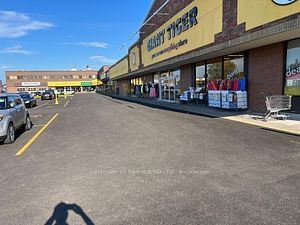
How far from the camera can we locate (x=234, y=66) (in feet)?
49.4

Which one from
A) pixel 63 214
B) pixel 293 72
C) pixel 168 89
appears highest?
pixel 293 72

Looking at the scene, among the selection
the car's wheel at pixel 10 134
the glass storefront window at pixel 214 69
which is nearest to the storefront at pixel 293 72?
the glass storefront window at pixel 214 69

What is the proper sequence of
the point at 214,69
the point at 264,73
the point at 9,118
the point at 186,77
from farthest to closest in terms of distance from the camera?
the point at 186,77 < the point at 214,69 < the point at 264,73 < the point at 9,118

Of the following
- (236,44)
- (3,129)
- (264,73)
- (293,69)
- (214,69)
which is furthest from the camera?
(214,69)

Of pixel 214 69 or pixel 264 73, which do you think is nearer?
pixel 264 73

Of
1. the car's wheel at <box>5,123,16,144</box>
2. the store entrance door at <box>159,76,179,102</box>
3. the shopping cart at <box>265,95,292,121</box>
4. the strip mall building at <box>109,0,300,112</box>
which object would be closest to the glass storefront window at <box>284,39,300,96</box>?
the strip mall building at <box>109,0,300,112</box>

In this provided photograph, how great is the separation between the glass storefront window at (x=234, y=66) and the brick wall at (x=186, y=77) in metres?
4.87

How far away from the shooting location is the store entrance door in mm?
24478

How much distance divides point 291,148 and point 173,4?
17155 mm

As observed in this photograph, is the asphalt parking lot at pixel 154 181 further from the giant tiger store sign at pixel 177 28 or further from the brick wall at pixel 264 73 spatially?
the giant tiger store sign at pixel 177 28

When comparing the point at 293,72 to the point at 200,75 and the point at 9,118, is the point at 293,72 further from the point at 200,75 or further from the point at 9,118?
the point at 9,118

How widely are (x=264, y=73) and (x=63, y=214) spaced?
12051mm

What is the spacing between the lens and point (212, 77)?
1747 cm

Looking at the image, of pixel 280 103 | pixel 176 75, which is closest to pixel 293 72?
pixel 280 103
